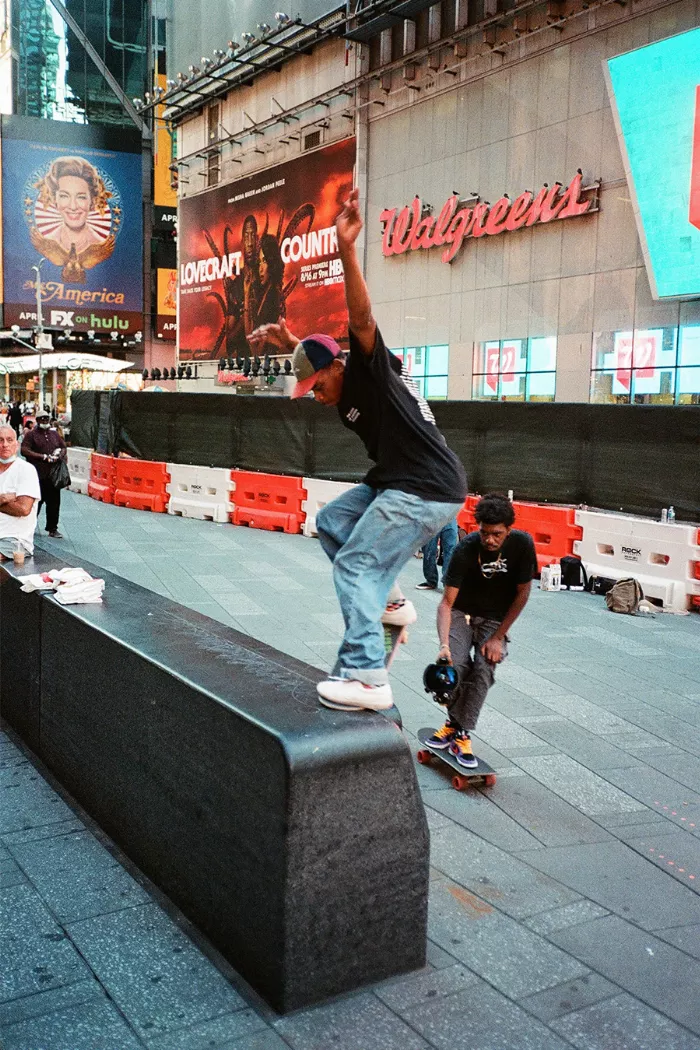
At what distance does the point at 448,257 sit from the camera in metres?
26.8

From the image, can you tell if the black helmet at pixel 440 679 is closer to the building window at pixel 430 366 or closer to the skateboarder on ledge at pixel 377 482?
the skateboarder on ledge at pixel 377 482

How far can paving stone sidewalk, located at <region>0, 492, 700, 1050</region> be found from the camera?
3.17 metres

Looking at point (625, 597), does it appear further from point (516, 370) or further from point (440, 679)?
point (516, 370)

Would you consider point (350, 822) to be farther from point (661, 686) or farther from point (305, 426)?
point (305, 426)

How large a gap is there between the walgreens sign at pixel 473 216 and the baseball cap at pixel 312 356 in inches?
812

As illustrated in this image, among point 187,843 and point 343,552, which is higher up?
point 343,552

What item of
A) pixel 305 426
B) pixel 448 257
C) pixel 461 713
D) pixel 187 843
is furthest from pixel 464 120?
pixel 187 843

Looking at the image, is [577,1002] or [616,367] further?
[616,367]

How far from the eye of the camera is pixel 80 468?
2339cm

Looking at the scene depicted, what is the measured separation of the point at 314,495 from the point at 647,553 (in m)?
6.60

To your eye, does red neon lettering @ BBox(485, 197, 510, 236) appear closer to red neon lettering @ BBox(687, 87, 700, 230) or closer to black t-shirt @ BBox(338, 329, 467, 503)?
red neon lettering @ BBox(687, 87, 700, 230)

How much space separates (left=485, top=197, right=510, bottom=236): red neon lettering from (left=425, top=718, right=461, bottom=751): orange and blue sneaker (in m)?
21.2

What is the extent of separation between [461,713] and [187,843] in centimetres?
230

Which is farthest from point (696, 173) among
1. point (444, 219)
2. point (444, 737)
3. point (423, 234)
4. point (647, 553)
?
point (444, 737)
